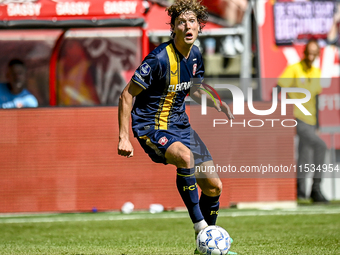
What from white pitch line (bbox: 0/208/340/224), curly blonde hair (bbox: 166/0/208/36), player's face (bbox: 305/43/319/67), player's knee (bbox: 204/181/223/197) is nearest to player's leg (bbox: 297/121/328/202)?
white pitch line (bbox: 0/208/340/224)

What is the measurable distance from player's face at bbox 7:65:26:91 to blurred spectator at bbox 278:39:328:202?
428 centimetres

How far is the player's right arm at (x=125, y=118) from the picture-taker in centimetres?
525

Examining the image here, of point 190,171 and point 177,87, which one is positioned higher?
point 177,87

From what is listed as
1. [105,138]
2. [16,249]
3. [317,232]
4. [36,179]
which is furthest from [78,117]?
[317,232]

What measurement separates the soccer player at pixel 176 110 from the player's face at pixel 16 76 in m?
4.72

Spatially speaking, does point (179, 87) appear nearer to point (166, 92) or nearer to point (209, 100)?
point (166, 92)

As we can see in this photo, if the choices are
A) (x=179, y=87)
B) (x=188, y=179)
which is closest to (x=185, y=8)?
(x=179, y=87)

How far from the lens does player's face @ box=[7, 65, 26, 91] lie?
9.97 m

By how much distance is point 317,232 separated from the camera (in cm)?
716

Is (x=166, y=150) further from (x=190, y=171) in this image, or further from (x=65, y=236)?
(x=65, y=236)

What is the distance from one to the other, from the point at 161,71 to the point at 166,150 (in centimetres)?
72

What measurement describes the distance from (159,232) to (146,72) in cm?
268

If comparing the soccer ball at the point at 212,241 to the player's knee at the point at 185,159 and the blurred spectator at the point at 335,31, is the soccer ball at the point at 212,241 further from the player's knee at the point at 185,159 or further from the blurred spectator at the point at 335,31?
the blurred spectator at the point at 335,31

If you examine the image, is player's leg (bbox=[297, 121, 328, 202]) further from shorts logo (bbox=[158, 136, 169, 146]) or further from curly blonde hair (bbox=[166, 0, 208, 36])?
shorts logo (bbox=[158, 136, 169, 146])
